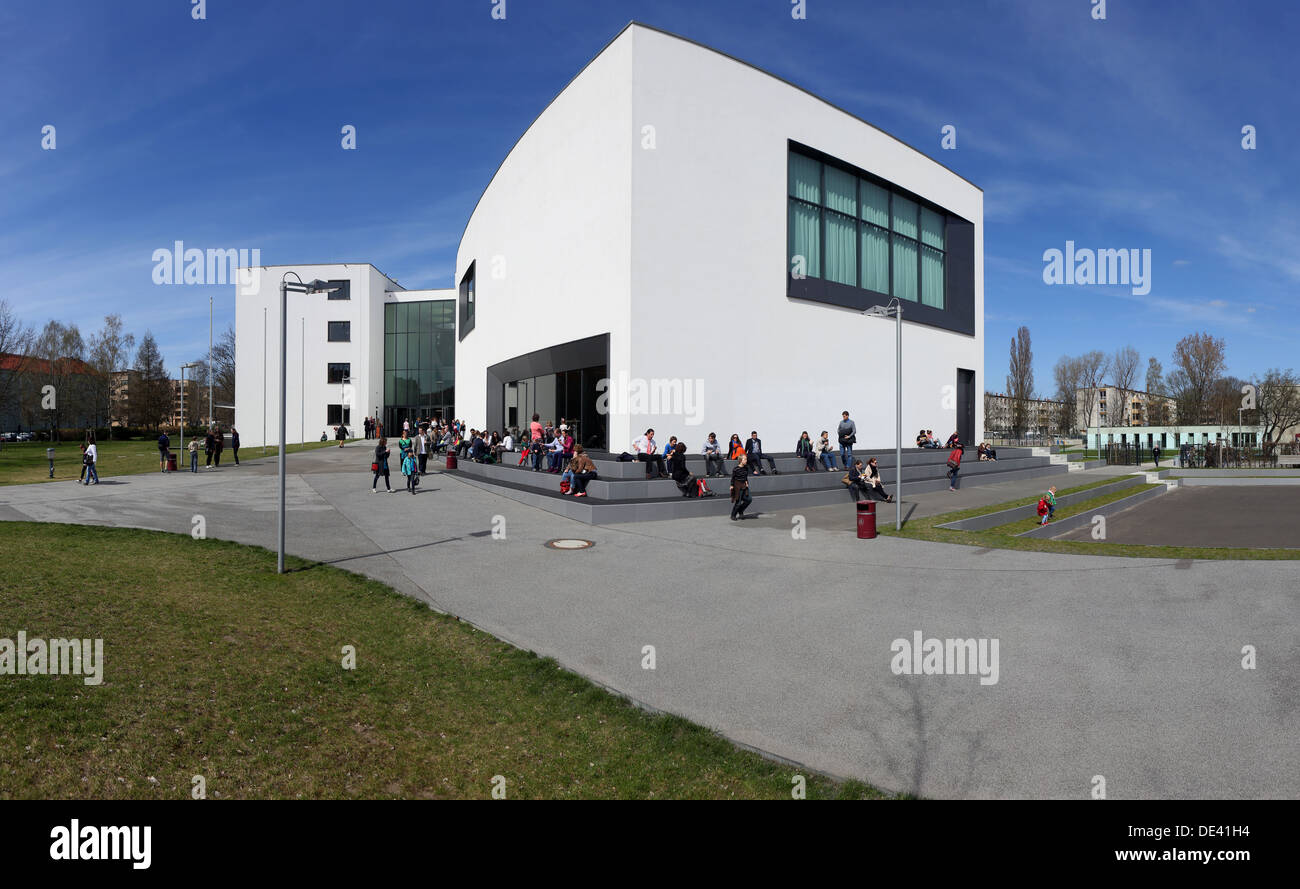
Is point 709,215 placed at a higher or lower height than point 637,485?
higher

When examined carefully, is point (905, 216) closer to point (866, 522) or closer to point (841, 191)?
point (841, 191)

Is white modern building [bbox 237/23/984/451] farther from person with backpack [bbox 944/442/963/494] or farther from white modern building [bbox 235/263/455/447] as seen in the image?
white modern building [bbox 235/263/455/447]

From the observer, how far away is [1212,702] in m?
5.45

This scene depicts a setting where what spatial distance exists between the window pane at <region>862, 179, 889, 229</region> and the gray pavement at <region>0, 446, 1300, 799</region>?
2093 centimetres

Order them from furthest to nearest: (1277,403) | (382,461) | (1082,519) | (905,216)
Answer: (1277,403) < (905,216) < (382,461) < (1082,519)

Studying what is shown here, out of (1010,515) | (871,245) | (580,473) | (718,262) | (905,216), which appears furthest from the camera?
(905,216)

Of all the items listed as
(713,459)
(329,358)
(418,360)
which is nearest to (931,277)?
(713,459)

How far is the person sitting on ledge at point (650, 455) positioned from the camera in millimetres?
19203

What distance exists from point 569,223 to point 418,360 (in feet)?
142

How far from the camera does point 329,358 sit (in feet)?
198

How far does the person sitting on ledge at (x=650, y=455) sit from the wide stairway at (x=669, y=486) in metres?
0.25

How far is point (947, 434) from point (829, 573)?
2717 centimetres
